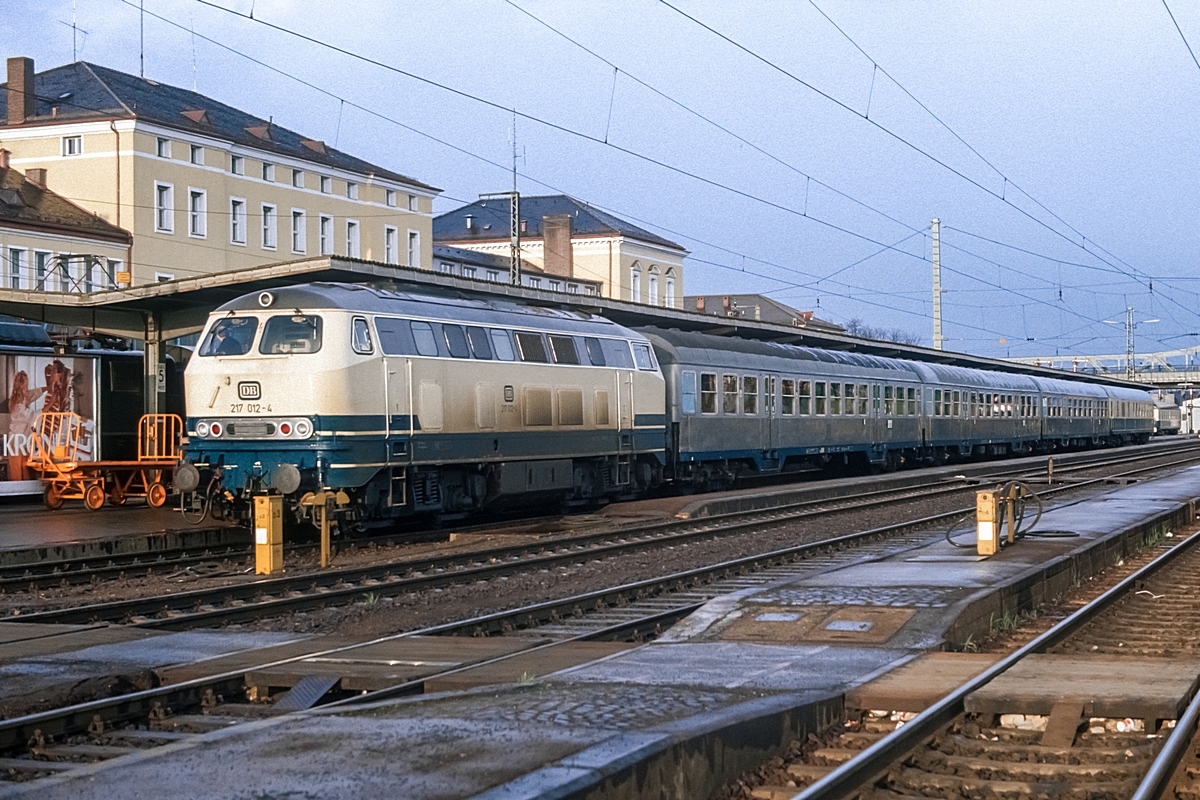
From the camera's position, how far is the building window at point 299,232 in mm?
60812

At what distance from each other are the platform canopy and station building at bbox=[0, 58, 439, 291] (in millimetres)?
23383

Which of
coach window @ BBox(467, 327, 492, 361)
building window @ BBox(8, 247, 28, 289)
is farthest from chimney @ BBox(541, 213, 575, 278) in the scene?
coach window @ BBox(467, 327, 492, 361)

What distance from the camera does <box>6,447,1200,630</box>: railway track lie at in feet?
41.3

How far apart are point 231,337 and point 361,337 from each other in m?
1.98

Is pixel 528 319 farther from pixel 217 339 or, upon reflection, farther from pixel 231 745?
pixel 231 745

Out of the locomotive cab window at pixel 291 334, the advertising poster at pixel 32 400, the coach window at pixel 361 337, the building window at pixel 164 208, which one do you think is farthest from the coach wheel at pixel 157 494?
the building window at pixel 164 208

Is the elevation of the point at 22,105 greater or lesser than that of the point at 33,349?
greater

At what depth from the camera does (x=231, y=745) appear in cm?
668

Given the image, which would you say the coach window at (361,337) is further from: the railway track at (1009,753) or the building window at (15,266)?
the building window at (15,266)

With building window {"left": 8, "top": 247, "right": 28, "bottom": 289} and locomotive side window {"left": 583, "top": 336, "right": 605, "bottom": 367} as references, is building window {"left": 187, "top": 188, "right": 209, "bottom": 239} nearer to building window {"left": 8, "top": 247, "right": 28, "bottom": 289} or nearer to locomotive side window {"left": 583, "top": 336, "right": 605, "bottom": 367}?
building window {"left": 8, "top": 247, "right": 28, "bottom": 289}

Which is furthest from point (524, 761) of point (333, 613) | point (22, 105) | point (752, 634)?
point (22, 105)

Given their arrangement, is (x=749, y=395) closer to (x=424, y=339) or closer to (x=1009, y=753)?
(x=424, y=339)

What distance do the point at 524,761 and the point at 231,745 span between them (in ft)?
5.15

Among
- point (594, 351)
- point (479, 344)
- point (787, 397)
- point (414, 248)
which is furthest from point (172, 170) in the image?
point (479, 344)
